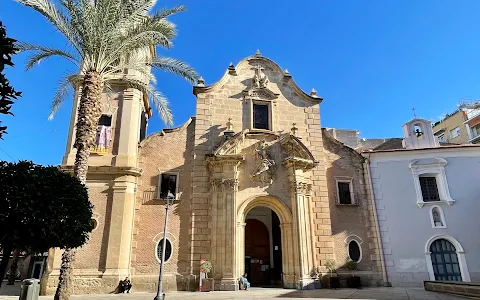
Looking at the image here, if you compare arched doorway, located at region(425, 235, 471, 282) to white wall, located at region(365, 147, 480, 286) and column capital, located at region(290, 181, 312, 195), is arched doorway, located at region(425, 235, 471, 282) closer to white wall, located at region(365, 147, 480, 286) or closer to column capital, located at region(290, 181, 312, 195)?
white wall, located at region(365, 147, 480, 286)

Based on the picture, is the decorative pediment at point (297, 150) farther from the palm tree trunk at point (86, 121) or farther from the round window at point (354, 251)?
the palm tree trunk at point (86, 121)

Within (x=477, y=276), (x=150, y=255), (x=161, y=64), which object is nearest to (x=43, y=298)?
(x=150, y=255)

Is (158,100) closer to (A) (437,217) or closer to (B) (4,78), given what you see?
(B) (4,78)

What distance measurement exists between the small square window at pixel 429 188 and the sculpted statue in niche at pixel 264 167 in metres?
9.29

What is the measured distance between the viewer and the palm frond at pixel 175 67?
1617 centimetres

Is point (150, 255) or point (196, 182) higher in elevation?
point (196, 182)

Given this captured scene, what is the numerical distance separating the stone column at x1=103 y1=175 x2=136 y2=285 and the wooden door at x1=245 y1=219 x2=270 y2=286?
25.1ft

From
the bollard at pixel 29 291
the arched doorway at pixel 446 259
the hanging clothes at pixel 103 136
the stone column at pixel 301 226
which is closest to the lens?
the bollard at pixel 29 291

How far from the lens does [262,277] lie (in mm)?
21062

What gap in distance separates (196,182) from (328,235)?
26.6 feet

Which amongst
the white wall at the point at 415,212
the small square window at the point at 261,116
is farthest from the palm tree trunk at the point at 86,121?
the white wall at the point at 415,212

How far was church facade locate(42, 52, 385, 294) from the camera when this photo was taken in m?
17.3

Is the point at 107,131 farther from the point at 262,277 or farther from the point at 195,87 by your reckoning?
the point at 262,277

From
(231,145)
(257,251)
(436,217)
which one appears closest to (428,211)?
(436,217)
